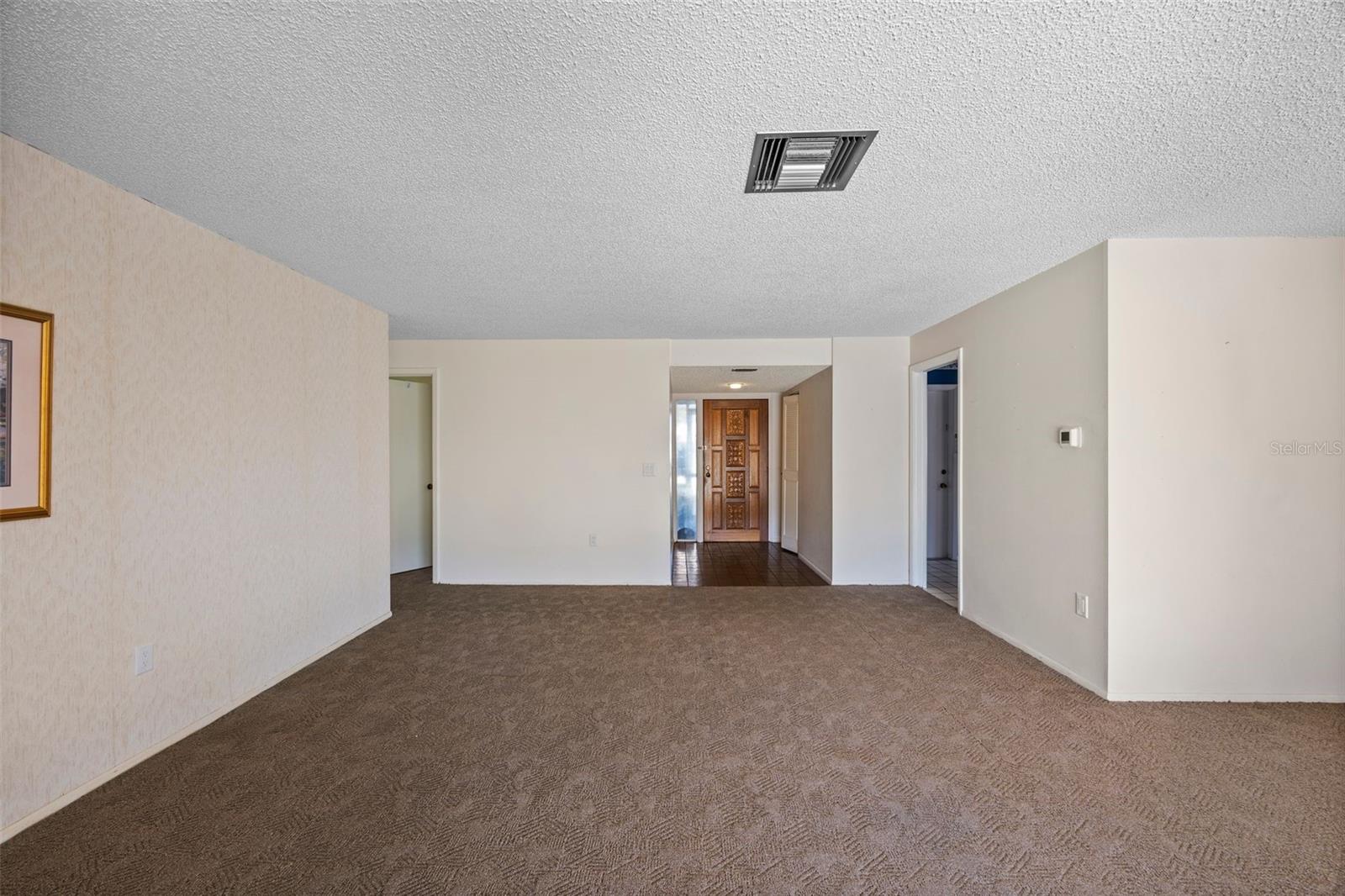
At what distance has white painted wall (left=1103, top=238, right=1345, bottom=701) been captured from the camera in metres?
2.57

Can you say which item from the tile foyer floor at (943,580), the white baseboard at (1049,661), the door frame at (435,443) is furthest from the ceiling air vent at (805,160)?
the door frame at (435,443)

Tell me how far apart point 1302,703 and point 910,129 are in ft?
10.9

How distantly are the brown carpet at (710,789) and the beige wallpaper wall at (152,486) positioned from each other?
25 centimetres

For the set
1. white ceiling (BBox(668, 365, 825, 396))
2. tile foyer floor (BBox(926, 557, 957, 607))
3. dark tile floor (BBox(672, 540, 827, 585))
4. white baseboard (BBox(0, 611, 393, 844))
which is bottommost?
dark tile floor (BBox(672, 540, 827, 585))

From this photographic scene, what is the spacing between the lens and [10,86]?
146 cm

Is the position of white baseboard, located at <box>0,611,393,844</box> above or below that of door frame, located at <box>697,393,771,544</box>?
below

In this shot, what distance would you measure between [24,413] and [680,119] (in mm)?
2334

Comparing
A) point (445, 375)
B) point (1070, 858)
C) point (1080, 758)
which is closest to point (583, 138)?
point (1070, 858)

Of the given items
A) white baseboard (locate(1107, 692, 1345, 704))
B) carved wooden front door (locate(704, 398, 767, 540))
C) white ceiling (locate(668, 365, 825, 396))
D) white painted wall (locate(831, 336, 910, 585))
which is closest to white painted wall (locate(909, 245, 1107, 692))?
white baseboard (locate(1107, 692, 1345, 704))

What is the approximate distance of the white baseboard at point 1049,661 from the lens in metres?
2.74

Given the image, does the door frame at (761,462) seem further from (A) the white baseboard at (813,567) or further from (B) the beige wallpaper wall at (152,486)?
(B) the beige wallpaper wall at (152,486)

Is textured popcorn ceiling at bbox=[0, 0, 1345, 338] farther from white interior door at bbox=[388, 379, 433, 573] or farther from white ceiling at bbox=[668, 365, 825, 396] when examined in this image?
white interior door at bbox=[388, 379, 433, 573]

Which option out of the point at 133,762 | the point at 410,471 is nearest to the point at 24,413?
the point at 133,762

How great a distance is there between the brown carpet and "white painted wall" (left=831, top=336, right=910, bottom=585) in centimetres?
180
